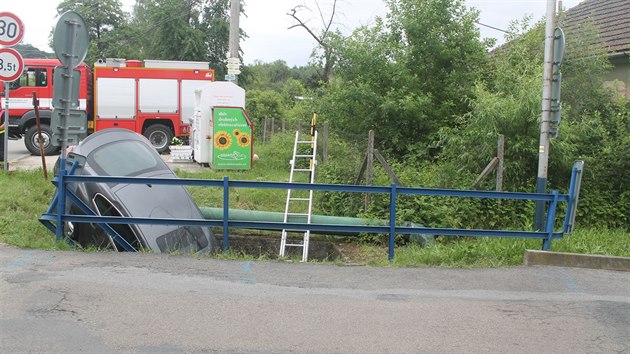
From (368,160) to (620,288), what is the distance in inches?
231

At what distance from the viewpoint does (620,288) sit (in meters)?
6.91

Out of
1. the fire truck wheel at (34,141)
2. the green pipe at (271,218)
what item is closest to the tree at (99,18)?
the fire truck wheel at (34,141)

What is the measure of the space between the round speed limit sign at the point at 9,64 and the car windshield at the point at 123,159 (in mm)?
3975

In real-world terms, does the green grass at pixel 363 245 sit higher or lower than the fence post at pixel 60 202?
lower

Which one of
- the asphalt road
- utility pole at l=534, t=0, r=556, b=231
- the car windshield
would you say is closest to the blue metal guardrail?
the asphalt road

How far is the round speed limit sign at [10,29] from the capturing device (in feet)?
38.3

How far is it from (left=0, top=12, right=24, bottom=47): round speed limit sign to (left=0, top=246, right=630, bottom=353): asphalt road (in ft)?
19.8

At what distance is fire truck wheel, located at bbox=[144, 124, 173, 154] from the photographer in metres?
22.1

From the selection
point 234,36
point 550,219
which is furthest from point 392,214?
point 234,36

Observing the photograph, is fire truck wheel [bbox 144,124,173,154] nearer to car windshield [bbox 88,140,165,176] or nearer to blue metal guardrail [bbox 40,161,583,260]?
car windshield [bbox 88,140,165,176]

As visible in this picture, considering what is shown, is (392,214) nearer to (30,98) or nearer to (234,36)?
(234,36)

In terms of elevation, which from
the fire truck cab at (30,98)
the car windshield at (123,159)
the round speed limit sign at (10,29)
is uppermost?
the round speed limit sign at (10,29)

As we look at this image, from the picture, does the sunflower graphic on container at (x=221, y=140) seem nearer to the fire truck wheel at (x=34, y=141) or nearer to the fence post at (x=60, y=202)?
the fire truck wheel at (x=34, y=141)

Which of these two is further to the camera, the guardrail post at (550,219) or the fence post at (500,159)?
the fence post at (500,159)
